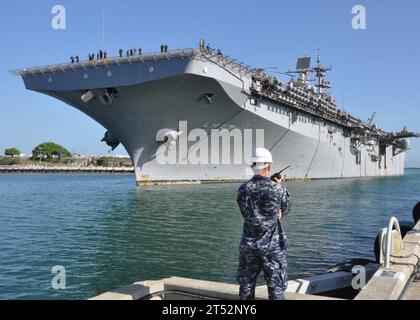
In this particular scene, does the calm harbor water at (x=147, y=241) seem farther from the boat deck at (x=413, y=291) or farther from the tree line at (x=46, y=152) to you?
the tree line at (x=46, y=152)

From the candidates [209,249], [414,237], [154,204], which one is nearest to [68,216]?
[154,204]

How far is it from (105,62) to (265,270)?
23.3 m

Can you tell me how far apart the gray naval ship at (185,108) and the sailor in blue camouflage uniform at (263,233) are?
801 inches

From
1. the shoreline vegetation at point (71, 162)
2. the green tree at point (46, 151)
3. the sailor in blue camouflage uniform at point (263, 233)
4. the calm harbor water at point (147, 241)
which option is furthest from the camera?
the green tree at point (46, 151)

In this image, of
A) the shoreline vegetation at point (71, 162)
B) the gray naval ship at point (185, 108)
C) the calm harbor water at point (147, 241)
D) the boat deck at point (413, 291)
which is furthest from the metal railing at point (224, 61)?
the shoreline vegetation at point (71, 162)

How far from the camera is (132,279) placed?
25.5 ft

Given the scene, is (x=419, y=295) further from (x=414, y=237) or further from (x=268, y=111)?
(x=268, y=111)

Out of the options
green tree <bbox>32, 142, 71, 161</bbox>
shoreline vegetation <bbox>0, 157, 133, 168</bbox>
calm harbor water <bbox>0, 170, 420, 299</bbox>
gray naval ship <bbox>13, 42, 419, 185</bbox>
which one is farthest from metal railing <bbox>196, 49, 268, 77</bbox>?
green tree <bbox>32, 142, 71, 161</bbox>

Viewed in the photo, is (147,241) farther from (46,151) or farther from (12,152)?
(12,152)

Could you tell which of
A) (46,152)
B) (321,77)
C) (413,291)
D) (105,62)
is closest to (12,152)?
(46,152)

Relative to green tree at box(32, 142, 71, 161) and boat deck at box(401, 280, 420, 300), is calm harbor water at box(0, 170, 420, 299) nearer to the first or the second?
boat deck at box(401, 280, 420, 300)

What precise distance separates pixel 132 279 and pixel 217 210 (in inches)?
404

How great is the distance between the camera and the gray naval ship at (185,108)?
24.7 m
